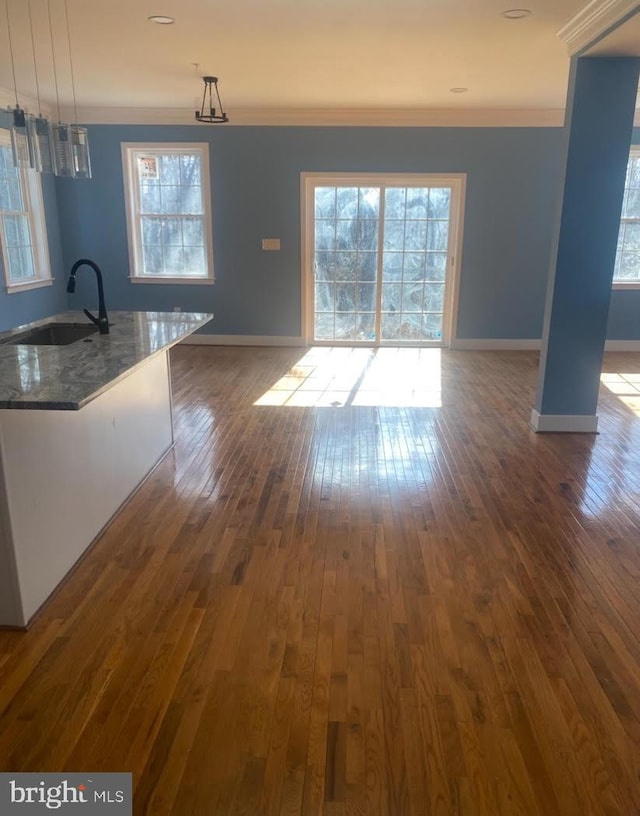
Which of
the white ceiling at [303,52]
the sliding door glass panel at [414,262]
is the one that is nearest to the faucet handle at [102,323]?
the white ceiling at [303,52]

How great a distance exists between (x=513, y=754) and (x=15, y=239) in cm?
680

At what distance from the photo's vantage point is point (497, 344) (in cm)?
750

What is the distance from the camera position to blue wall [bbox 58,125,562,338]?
6.94m

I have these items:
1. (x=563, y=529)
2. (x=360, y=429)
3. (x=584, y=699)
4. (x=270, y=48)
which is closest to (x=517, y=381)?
(x=360, y=429)

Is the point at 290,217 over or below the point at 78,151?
below

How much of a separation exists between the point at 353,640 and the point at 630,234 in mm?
6763

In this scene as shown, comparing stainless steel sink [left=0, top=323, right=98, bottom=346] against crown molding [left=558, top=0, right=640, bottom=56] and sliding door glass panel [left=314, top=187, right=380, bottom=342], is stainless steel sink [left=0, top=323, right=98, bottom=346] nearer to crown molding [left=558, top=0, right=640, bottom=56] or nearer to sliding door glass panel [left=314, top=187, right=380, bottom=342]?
crown molding [left=558, top=0, right=640, bottom=56]

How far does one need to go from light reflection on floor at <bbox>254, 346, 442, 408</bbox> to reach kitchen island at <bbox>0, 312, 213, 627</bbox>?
6.59ft

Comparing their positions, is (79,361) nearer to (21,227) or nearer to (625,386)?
(21,227)

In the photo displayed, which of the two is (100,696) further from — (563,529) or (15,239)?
(15,239)

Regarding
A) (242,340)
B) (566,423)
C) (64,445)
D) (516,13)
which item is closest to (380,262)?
(242,340)

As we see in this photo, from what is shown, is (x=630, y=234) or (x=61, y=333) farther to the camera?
(x=630, y=234)

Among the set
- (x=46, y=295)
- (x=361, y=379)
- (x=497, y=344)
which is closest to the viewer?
(x=361, y=379)

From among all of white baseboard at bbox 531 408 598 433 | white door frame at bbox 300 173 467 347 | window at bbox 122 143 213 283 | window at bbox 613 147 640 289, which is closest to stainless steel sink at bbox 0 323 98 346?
white baseboard at bbox 531 408 598 433
